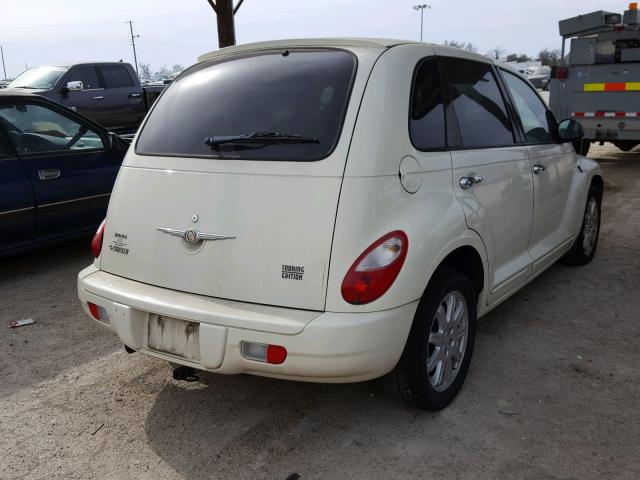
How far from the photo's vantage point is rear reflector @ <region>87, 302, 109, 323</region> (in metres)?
3.00

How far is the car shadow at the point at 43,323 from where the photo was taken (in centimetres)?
371

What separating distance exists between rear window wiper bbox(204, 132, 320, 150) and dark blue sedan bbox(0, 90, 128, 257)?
290 centimetres

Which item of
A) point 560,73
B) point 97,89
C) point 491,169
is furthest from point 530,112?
point 97,89

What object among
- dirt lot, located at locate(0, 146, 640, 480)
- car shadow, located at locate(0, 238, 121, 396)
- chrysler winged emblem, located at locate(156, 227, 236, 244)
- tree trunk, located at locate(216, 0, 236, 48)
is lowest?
car shadow, located at locate(0, 238, 121, 396)

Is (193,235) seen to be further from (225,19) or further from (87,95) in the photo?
(87,95)

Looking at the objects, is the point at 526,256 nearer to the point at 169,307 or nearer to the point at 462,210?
the point at 462,210

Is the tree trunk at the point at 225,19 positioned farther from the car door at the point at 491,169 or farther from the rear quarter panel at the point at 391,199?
the rear quarter panel at the point at 391,199

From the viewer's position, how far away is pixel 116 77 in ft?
45.6

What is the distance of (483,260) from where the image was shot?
332 centimetres

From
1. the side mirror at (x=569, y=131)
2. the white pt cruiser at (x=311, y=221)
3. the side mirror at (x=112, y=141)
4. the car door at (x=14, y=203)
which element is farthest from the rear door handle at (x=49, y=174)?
the side mirror at (x=569, y=131)

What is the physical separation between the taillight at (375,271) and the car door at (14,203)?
3.62 metres

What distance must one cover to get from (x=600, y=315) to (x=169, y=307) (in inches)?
121

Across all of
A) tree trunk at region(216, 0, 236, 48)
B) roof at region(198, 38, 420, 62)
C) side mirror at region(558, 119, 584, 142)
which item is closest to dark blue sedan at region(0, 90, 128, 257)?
roof at region(198, 38, 420, 62)

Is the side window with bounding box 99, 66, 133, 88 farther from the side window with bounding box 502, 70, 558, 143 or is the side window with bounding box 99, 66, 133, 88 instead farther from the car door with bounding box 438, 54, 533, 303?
the car door with bounding box 438, 54, 533, 303
